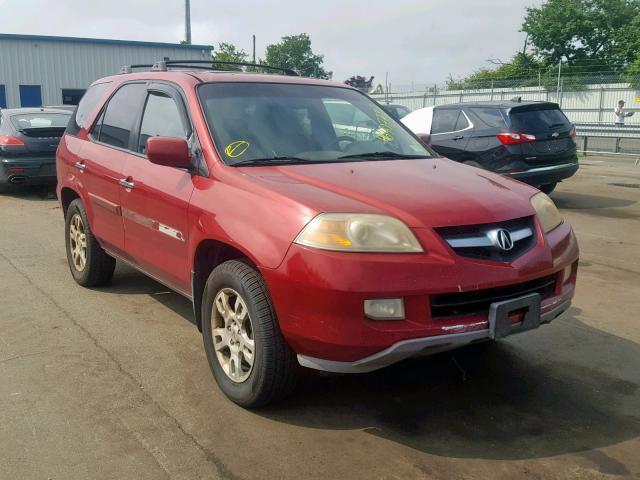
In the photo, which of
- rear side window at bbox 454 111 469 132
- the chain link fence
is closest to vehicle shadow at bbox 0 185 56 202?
rear side window at bbox 454 111 469 132

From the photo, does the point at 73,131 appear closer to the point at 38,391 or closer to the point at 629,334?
the point at 38,391

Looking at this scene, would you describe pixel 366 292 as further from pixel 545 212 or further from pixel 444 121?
pixel 444 121

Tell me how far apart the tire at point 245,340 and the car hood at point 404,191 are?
0.50 metres

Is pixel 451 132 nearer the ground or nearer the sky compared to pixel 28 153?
nearer the sky

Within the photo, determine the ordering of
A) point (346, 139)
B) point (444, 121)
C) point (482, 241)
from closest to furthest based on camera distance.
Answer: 1. point (482, 241)
2. point (346, 139)
3. point (444, 121)

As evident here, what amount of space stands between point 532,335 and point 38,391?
3210 millimetres

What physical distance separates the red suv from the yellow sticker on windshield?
1 cm

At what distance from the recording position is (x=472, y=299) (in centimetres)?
323

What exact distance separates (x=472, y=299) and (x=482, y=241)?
29cm

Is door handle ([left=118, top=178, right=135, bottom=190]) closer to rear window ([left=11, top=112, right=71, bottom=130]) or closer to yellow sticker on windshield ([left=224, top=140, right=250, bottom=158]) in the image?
yellow sticker on windshield ([left=224, top=140, right=250, bottom=158])

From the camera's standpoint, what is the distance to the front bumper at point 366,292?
3.07 metres

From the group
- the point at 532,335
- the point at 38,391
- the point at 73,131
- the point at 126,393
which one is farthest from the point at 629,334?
the point at 73,131

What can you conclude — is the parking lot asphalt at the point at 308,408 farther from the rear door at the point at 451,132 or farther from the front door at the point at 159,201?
the rear door at the point at 451,132

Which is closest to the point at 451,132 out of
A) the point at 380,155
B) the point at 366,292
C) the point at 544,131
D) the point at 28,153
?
the point at 544,131
